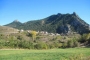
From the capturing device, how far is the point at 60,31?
536 feet

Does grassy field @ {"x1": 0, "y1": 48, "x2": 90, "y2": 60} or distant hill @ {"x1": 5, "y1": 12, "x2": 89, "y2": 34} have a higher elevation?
distant hill @ {"x1": 5, "y1": 12, "x2": 89, "y2": 34}

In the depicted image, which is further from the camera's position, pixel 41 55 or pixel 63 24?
pixel 63 24

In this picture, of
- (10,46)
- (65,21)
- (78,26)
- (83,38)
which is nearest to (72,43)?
(83,38)

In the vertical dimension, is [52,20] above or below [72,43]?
above

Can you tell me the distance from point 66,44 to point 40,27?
398ft

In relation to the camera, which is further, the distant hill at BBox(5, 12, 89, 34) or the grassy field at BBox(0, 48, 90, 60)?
the distant hill at BBox(5, 12, 89, 34)

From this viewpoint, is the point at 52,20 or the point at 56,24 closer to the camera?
the point at 56,24

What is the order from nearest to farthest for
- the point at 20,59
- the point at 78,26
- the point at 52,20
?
the point at 20,59 → the point at 78,26 → the point at 52,20

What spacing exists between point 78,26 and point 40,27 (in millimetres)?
48384

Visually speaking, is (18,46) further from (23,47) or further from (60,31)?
(60,31)

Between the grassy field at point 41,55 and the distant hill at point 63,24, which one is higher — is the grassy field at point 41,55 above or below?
below

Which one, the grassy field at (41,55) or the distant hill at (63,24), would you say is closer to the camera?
the grassy field at (41,55)

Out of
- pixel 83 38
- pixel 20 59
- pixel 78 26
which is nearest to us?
pixel 20 59

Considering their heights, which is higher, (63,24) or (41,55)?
(63,24)
